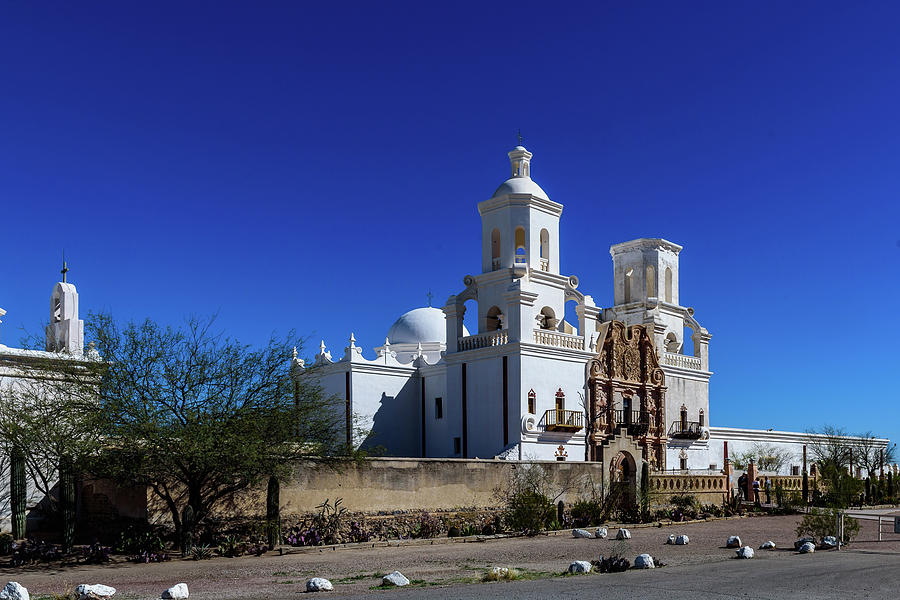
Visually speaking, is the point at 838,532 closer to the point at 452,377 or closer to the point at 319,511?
the point at 319,511

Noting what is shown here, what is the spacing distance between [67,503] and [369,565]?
6.61 m

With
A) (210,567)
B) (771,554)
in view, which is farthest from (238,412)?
(771,554)

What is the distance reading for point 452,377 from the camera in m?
37.7

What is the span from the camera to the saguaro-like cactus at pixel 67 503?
758 inches

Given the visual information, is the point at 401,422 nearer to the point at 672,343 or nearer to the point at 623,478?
the point at 623,478

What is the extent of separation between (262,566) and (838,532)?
1273 centimetres

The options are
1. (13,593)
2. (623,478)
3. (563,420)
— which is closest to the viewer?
(13,593)

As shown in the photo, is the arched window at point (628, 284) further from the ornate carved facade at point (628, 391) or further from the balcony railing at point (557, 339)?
the balcony railing at point (557, 339)

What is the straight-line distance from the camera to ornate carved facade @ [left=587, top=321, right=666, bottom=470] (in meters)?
37.9

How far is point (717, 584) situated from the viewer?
46.4 ft

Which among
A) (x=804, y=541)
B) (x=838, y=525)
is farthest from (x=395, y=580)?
(x=838, y=525)

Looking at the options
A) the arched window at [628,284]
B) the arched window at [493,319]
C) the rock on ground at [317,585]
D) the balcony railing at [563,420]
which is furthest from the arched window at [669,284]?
the rock on ground at [317,585]

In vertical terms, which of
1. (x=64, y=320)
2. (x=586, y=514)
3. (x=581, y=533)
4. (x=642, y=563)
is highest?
(x=64, y=320)

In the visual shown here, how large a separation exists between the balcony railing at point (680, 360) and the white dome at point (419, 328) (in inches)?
416
